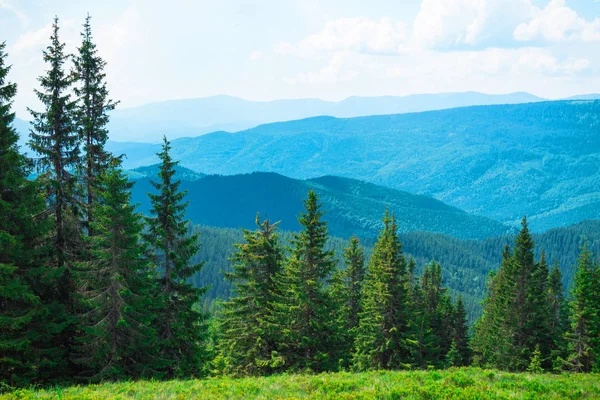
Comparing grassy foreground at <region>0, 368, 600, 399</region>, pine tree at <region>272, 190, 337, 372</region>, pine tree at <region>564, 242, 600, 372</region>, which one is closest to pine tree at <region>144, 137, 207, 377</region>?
pine tree at <region>272, 190, 337, 372</region>

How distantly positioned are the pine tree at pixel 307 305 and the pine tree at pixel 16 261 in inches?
523

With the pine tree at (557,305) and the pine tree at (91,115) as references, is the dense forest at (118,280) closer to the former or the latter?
the pine tree at (91,115)

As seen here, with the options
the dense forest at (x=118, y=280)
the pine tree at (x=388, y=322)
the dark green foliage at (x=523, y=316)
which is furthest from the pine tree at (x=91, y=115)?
the dark green foliage at (x=523, y=316)

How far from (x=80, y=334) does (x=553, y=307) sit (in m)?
51.2

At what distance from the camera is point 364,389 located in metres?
16.3

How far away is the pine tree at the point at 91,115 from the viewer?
2698cm

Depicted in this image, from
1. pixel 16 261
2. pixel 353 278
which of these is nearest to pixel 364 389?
pixel 16 261

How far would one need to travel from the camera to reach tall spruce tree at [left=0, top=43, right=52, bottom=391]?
65.2ft

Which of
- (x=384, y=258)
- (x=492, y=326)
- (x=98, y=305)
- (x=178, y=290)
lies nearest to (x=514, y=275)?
(x=492, y=326)

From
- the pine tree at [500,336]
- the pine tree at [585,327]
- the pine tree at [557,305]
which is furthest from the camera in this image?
the pine tree at [557,305]

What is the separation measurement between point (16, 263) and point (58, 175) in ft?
17.4

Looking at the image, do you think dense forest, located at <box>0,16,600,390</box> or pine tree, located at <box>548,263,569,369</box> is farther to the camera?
pine tree, located at <box>548,263,569,369</box>

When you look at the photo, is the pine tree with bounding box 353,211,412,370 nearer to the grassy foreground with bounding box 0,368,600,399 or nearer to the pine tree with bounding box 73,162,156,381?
the grassy foreground with bounding box 0,368,600,399

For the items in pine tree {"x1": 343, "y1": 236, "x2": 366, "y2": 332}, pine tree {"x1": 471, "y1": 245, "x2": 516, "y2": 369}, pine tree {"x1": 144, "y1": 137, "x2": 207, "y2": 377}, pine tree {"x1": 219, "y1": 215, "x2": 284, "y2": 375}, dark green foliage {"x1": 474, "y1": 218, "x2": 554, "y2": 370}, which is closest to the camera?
pine tree {"x1": 144, "y1": 137, "x2": 207, "y2": 377}
